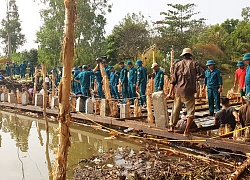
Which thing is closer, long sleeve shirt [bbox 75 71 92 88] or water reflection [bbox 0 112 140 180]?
water reflection [bbox 0 112 140 180]

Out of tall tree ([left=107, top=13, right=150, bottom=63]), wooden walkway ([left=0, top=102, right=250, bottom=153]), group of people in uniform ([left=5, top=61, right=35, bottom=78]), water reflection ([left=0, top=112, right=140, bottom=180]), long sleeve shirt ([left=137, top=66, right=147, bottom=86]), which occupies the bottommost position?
water reflection ([left=0, top=112, right=140, bottom=180])

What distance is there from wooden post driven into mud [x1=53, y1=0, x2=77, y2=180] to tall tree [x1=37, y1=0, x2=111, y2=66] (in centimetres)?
2403

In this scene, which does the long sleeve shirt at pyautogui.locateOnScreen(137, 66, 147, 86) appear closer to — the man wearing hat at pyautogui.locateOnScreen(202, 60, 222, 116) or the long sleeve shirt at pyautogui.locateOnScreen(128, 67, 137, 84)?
the long sleeve shirt at pyautogui.locateOnScreen(128, 67, 137, 84)

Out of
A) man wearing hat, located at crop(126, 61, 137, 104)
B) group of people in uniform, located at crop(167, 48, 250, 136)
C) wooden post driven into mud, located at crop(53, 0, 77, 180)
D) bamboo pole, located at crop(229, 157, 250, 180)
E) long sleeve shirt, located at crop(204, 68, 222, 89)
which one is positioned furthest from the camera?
man wearing hat, located at crop(126, 61, 137, 104)

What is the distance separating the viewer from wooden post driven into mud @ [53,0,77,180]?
3977 millimetres

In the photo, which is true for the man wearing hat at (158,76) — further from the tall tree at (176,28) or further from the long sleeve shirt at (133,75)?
the tall tree at (176,28)

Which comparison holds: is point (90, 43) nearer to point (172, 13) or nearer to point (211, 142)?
point (172, 13)

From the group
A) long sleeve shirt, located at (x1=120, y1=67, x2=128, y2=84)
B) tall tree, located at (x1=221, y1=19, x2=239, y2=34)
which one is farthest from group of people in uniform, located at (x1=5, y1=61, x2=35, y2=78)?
tall tree, located at (x1=221, y1=19, x2=239, y2=34)

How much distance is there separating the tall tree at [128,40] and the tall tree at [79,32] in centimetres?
112

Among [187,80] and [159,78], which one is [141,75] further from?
[187,80]

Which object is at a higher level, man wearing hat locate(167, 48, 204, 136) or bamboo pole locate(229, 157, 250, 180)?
man wearing hat locate(167, 48, 204, 136)

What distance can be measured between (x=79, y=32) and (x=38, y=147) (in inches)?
823

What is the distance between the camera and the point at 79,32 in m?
28.9

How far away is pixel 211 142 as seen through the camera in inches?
261
